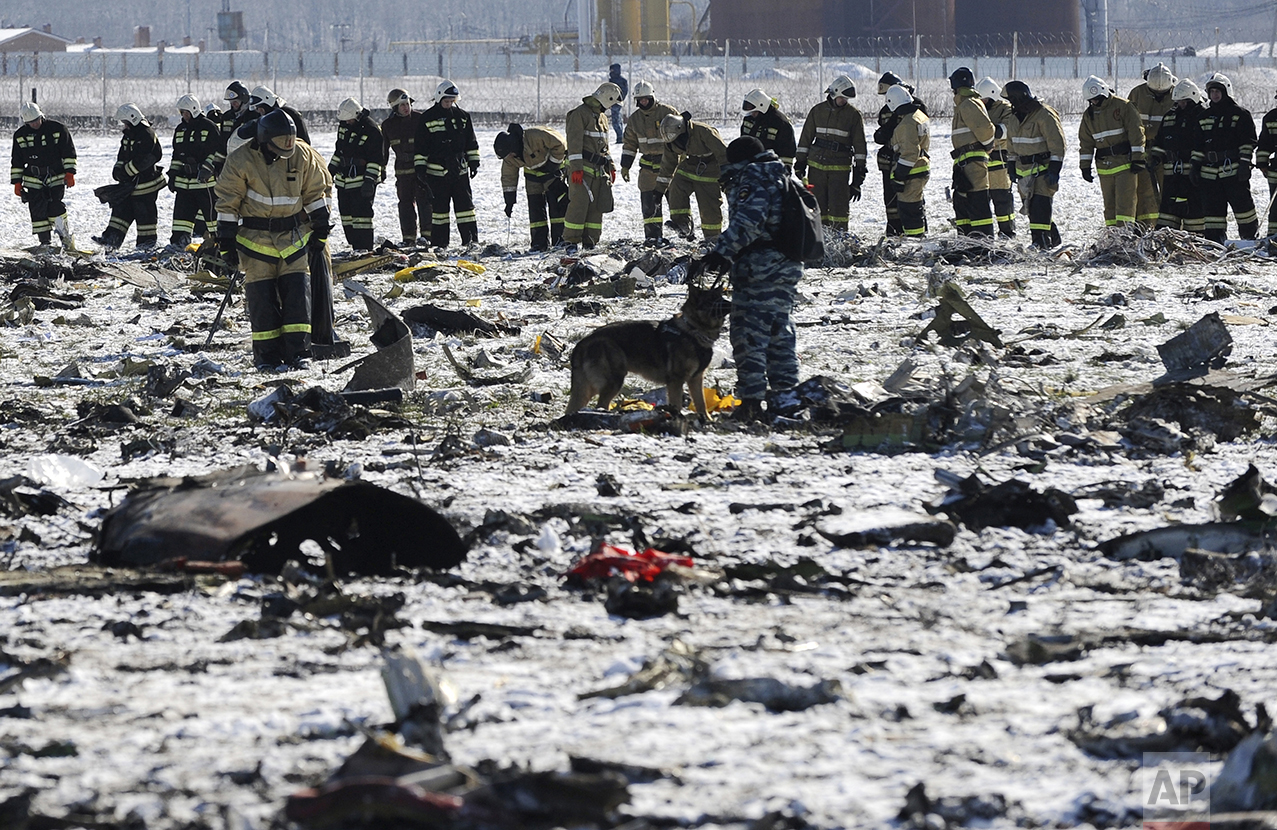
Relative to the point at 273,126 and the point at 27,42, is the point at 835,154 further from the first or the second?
the point at 27,42

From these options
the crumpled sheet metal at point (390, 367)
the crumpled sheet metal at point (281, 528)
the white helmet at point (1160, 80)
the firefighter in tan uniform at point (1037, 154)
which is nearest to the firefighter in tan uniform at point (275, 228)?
the crumpled sheet metal at point (390, 367)

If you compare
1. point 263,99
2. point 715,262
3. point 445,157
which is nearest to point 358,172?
point 445,157

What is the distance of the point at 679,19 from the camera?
63.5 metres

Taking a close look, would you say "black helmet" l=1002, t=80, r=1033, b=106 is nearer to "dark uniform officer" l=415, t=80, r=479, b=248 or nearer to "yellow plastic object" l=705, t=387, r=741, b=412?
"dark uniform officer" l=415, t=80, r=479, b=248

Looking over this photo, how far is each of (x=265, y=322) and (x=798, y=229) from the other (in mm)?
3558

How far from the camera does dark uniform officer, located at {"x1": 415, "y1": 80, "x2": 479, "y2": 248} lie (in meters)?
14.3

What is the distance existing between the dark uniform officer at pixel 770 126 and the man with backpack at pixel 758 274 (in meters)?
7.20

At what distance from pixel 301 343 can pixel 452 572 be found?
4.48 m

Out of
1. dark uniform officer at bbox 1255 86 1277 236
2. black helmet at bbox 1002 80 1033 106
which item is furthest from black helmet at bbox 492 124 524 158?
dark uniform officer at bbox 1255 86 1277 236

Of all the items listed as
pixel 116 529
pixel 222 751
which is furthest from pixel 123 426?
pixel 222 751

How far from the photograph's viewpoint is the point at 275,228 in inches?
324

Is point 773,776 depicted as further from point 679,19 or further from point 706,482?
point 679,19

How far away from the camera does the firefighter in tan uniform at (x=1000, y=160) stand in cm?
1389

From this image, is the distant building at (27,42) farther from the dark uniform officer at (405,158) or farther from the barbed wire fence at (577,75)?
the dark uniform officer at (405,158)
